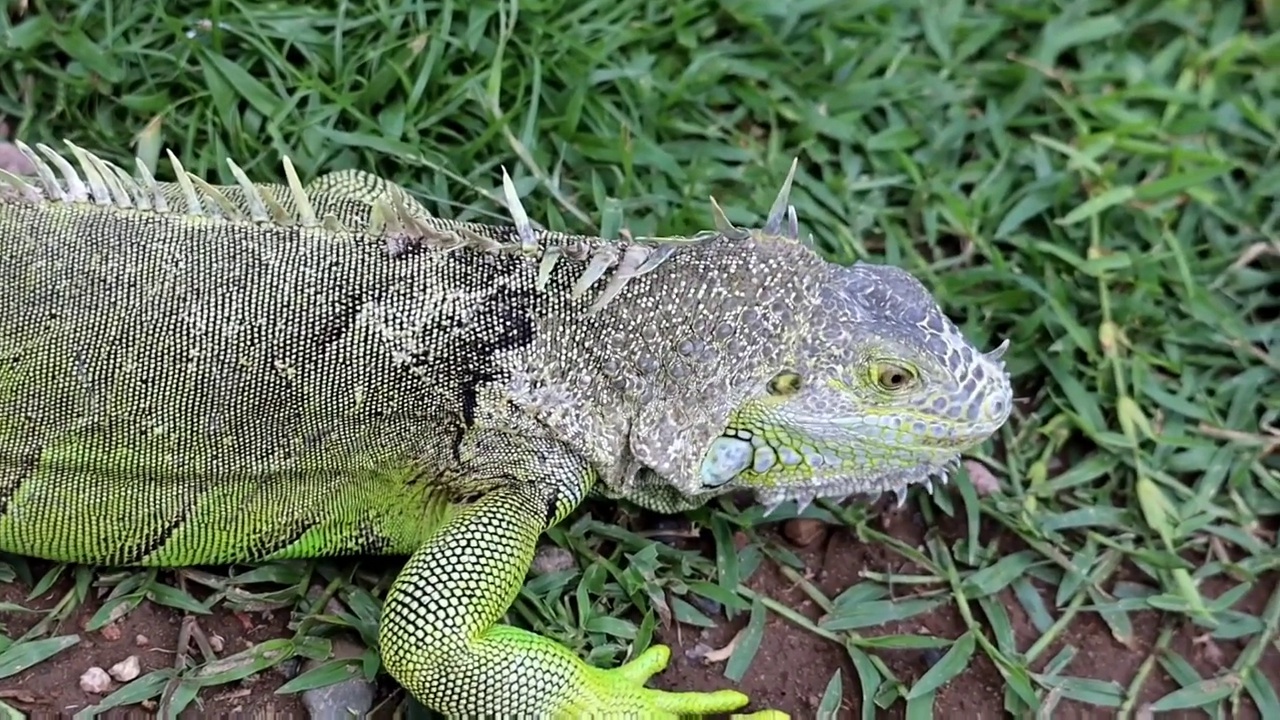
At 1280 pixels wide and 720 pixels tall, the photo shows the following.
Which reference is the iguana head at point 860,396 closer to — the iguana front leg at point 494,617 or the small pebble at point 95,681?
the iguana front leg at point 494,617

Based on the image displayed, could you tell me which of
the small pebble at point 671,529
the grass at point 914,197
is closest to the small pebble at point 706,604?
the grass at point 914,197

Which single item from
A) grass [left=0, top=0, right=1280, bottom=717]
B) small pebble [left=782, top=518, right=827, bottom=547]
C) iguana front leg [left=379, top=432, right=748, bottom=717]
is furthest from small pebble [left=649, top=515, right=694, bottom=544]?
iguana front leg [left=379, top=432, right=748, bottom=717]

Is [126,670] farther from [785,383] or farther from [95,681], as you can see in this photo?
[785,383]

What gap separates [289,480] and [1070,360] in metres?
2.50

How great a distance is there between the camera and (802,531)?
3.46 m

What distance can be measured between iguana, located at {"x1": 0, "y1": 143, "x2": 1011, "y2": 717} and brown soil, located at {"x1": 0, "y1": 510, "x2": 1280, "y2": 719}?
22cm

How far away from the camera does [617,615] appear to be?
3246 mm

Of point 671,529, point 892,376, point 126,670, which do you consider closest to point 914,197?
point 892,376

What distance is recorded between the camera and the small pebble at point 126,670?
9.92 ft

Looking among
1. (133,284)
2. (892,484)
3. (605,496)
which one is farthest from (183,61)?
(892,484)

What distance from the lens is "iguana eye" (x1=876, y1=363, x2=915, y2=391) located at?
2912 mm

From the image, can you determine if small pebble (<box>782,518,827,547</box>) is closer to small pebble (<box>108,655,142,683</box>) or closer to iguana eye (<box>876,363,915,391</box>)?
iguana eye (<box>876,363,915,391</box>)

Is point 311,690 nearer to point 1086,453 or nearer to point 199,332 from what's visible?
point 199,332

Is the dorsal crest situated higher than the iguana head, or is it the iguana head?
the dorsal crest
